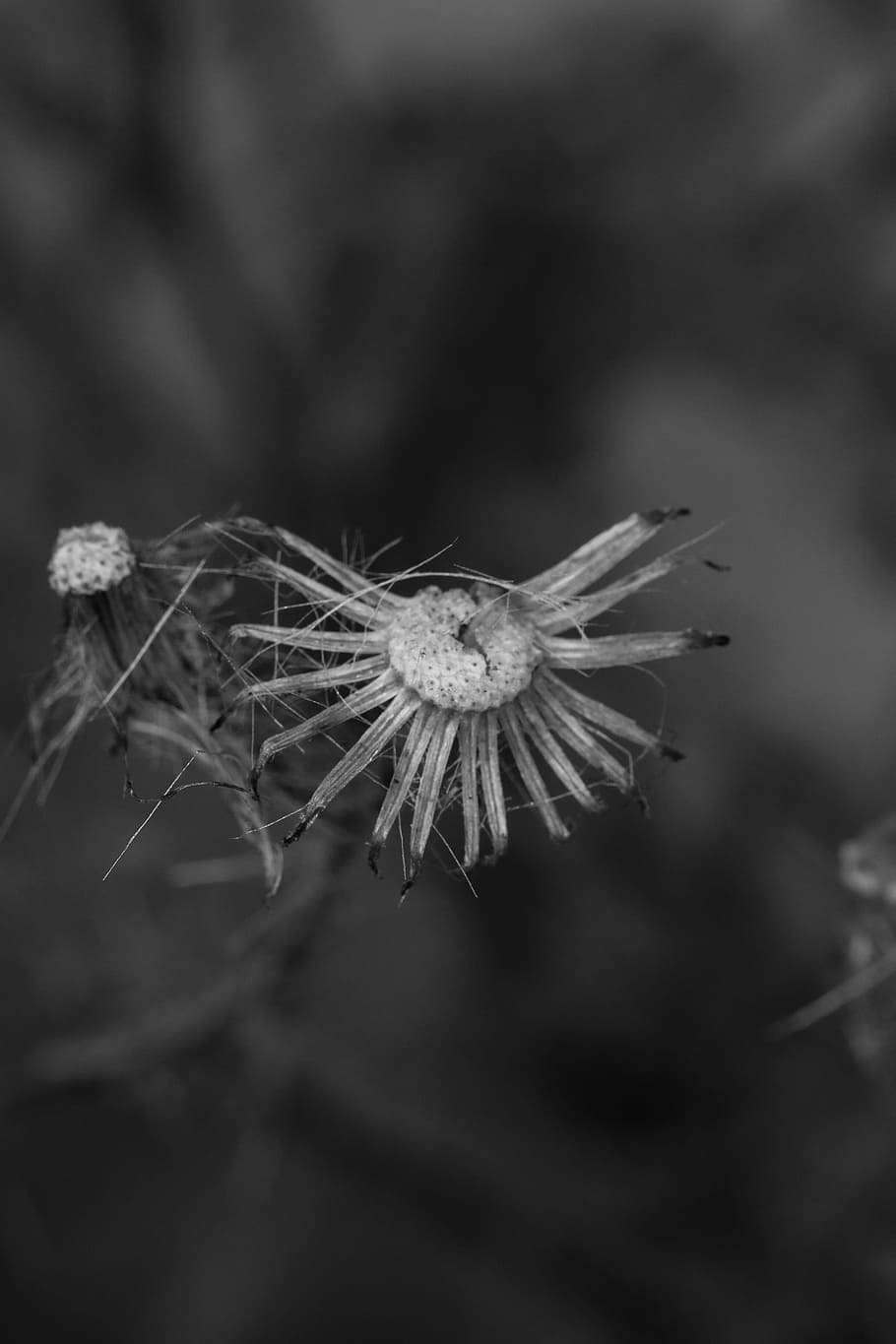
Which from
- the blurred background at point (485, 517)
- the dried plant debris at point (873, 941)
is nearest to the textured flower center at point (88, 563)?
the dried plant debris at point (873, 941)

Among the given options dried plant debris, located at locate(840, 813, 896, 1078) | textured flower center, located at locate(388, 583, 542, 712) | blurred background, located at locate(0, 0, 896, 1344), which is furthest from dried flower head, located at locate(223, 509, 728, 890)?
blurred background, located at locate(0, 0, 896, 1344)

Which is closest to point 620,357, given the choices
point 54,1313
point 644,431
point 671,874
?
point 644,431

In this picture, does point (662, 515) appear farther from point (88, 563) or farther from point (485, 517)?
point (485, 517)

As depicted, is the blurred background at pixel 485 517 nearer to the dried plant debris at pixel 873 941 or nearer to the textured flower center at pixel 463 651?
the dried plant debris at pixel 873 941

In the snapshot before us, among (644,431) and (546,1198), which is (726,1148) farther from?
(644,431)

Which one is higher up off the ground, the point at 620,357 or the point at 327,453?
the point at 620,357

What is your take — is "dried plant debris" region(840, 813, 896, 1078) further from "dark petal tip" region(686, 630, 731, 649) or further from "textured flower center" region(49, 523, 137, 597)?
"textured flower center" region(49, 523, 137, 597)

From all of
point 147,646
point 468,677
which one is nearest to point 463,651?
point 468,677
